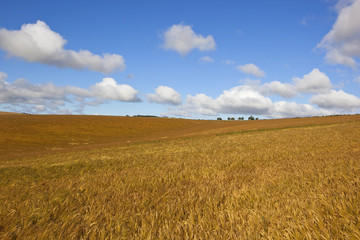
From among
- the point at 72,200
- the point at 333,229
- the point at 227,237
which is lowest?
the point at 72,200

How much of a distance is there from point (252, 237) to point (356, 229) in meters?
0.90

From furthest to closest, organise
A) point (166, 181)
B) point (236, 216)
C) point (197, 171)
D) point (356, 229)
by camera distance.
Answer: point (197, 171) < point (166, 181) < point (236, 216) < point (356, 229)

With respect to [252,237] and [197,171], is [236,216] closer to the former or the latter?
[252,237]

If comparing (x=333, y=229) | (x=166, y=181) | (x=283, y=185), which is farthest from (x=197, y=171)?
(x=333, y=229)

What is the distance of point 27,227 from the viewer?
2.63 m

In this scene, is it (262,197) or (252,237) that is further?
(262,197)

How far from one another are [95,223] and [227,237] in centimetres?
156

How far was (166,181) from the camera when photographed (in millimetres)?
4914

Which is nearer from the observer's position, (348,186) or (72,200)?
(348,186)

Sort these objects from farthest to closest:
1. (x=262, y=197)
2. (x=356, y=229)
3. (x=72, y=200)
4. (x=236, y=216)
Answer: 1. (x=72, y=200)
2. (x=262, y=197)
3. (x=236, y=216)
4. (x=356, y=229)

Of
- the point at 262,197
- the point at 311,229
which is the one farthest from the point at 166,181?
the point at 311,229

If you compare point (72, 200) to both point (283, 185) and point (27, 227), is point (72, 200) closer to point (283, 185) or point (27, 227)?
point (27, 227)

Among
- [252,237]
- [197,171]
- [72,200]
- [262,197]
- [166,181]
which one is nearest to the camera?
[252,237]

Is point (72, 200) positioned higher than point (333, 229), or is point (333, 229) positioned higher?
point (333, 229)
